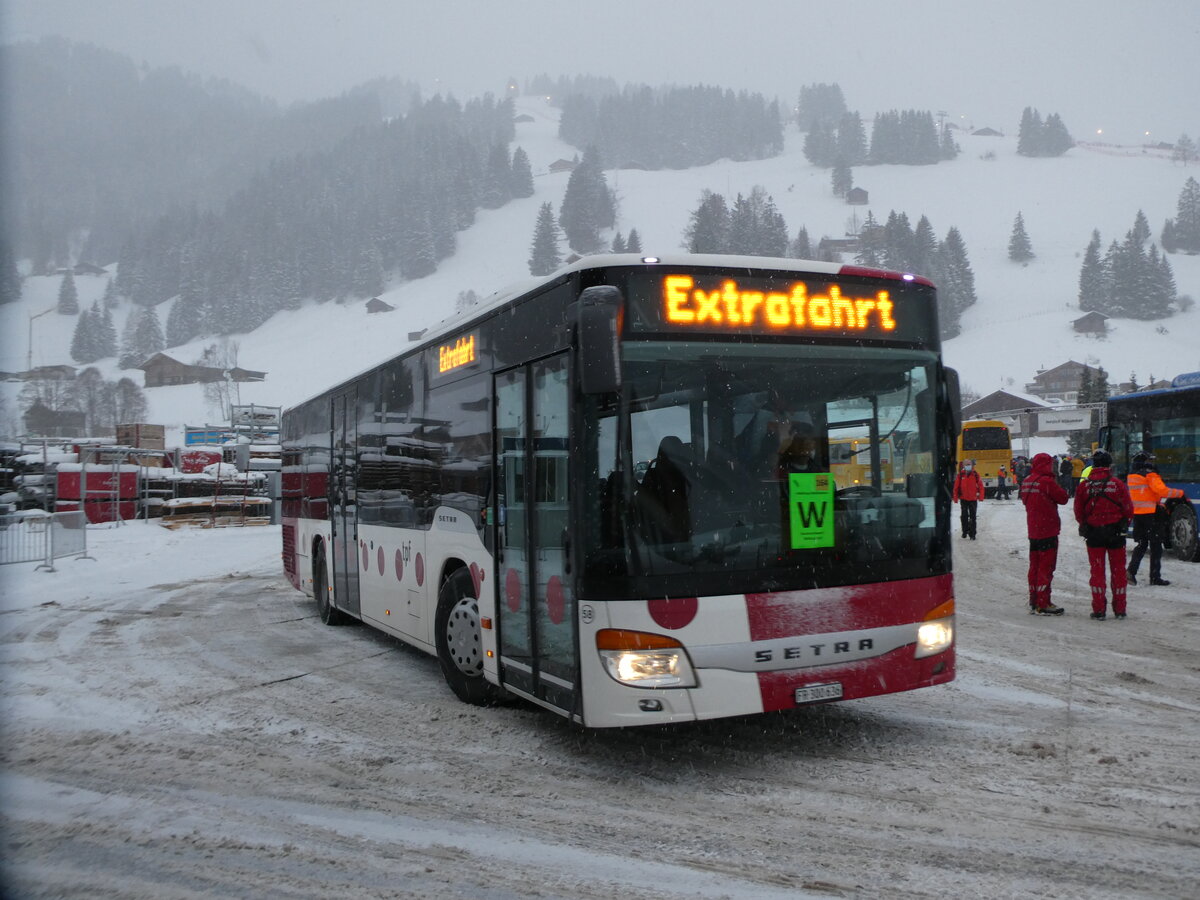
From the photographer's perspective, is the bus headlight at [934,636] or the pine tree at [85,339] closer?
the bus headlight at [934,636]

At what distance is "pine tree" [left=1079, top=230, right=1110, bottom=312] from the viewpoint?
123m

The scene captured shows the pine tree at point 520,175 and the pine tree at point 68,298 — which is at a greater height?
the pine tree at point 520,175

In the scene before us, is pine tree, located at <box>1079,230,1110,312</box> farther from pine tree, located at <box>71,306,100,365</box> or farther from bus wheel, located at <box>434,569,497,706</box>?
pine tree, located at <box>71,306,100,365</box>

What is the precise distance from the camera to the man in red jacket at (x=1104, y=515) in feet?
32.6

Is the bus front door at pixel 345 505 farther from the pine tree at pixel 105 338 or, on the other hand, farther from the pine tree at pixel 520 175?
the pine tree at pixel 520 175

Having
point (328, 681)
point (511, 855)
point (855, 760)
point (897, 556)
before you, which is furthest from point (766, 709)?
point (328, 681)

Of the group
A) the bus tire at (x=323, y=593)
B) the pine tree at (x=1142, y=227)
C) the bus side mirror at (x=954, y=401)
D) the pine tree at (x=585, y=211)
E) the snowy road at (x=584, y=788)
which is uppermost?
the pine tree at (x=585, y=211)

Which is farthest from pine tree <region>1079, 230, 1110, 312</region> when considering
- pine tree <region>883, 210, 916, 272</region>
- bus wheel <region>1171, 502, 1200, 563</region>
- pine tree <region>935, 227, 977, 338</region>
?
bus wheel <region>1171, 502, 1200, 563</region>

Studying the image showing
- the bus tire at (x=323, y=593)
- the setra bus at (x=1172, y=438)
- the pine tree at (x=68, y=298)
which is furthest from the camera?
the pine tree at (x=68, y=298)

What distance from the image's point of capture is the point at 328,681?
8078 millimetres

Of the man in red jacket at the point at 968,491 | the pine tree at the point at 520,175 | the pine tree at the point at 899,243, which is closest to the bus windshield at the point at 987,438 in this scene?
the man in red jacket at the point at 968,491

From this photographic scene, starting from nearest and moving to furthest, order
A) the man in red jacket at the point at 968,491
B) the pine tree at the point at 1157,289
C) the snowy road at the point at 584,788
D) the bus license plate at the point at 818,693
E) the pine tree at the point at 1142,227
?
the snowy road at the point at 584,788, the bus license plate at the point at 818,693, the man in red jacket at the point at 968,491, the pine tree at the point at 1157,289, the pine tree at the point at 1142,227

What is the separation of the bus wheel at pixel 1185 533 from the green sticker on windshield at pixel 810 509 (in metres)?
13.5

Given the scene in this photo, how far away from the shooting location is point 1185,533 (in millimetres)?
16156
